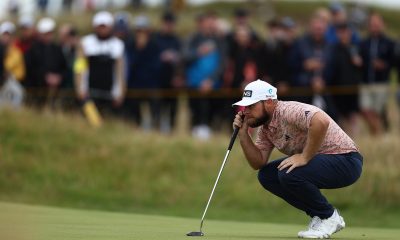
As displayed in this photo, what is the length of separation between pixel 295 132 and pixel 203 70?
11.1m

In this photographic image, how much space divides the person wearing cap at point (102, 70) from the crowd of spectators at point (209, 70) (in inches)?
0.7

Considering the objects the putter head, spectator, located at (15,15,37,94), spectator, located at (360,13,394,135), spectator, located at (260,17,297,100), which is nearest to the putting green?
the putter head

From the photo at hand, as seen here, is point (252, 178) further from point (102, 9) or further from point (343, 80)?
point (102, 9)

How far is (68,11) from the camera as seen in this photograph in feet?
133

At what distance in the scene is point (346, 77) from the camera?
20.9m

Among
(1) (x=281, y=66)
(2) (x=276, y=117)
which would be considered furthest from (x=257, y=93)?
(1) (x=281, y=66)

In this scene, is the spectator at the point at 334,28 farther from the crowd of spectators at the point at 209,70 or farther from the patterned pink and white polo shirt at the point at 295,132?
the patterned pink and white polo shirt at the point at 295,132

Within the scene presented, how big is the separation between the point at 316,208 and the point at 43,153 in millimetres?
10162

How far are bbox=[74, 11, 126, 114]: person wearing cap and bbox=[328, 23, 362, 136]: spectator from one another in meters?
3.96

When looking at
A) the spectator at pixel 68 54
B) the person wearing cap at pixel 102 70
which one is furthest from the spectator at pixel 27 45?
the person wearing cap at pixel 102 70

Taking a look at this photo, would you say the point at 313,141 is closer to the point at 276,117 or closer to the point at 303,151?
the point at 303,151

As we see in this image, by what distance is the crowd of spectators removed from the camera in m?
20.8

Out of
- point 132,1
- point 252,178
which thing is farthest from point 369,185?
point 132,1

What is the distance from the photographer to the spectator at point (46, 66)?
23.2 m
